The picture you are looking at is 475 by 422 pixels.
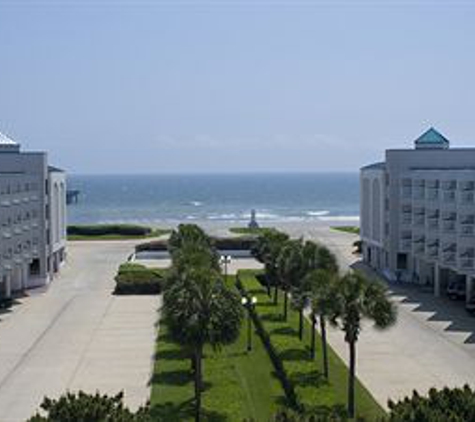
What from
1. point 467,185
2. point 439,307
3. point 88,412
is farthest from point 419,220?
→ point 88,412

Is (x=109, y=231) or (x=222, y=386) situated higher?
(x=109, y=231)

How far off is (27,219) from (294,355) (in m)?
29.6

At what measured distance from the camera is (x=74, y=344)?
4450 centimetres

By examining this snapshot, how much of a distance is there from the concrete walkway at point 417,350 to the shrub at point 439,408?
40.1 feet

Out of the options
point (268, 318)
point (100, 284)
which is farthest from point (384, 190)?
point (268, 318)

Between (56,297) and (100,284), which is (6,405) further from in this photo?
(100,284)

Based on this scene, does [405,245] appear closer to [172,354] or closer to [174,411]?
[172,354]

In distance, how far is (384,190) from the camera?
70.6m

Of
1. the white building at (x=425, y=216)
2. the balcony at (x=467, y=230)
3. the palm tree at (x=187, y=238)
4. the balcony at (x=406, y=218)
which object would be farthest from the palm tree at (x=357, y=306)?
the balcony at (x=406, y=218)

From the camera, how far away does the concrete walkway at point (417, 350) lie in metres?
36.2

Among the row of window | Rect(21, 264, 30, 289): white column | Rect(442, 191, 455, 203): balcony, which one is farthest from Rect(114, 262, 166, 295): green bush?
Rect(442, 191, 455, 203): balcony

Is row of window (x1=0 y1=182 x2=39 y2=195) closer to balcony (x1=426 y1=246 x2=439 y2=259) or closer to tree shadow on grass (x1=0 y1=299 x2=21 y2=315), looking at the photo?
tree shadow on grass (x1=0 y1=299 x2=21 y2=315)

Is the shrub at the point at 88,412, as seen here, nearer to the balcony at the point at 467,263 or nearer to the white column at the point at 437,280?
the balcony at the point at 467,263

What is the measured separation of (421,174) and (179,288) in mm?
37386
